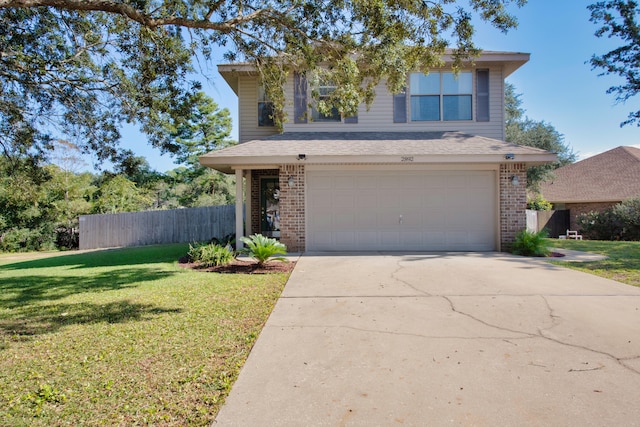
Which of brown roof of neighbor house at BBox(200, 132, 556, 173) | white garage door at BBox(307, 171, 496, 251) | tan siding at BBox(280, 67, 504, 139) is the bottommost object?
white garage door at BBox(307, 171, 496, 251)

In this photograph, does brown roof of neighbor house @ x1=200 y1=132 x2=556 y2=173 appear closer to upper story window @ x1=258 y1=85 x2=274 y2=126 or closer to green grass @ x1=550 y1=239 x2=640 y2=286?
upper story window @ x1=258 y1=85 x2=274 y2=126

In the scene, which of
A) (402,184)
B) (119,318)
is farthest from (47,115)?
(402,184)

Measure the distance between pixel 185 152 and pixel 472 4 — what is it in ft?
83.3

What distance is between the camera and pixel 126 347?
13.4 ft

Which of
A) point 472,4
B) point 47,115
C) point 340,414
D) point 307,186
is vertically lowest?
point 340,414

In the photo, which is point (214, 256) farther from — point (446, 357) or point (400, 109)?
point (400, 109)

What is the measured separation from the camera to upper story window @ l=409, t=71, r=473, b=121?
1309 cm

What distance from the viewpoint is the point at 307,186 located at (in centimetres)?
1133

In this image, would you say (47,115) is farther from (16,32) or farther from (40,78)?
(16,32)

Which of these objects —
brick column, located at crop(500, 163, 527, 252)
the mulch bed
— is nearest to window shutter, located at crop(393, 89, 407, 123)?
brick column, located at crop(500, 163, 527, 252)

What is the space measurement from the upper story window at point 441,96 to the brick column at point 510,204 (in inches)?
117

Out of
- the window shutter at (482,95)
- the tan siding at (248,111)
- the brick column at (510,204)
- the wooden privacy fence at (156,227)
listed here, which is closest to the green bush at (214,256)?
the tan siding at (248,111)

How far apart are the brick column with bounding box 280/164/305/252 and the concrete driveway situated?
442cm

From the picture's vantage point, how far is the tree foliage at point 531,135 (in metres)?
23.4
